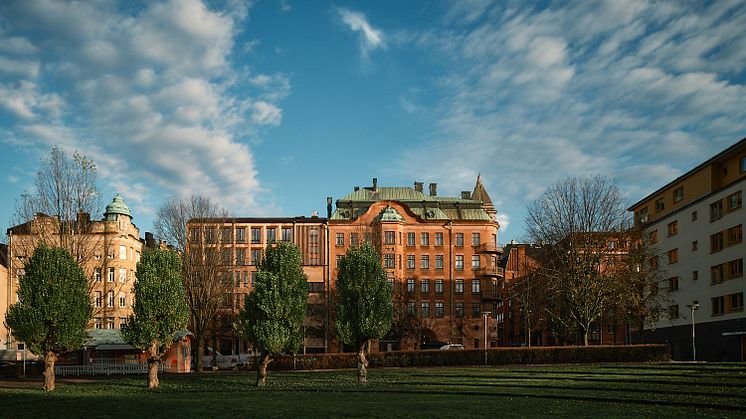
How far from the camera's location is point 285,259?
144 feet

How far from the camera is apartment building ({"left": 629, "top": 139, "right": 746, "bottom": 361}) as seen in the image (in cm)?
5684

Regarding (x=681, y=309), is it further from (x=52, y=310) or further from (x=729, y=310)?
(x=52, y=310)

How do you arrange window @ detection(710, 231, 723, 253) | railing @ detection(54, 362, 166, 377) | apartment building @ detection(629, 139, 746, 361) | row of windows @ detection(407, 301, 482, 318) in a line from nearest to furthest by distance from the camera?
apartment building @ detection(629, 139, 746, 361), railing @ detection(54, 362, 166, 377), window @ detection(710, 231, 723, 253), row of windows @ detection(407, 301, 482, 318)

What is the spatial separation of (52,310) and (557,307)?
3769cm

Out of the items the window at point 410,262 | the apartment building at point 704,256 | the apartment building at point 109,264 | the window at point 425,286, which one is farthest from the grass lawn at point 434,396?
the window at point 410,262

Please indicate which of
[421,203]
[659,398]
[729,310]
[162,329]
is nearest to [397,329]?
[421,203]

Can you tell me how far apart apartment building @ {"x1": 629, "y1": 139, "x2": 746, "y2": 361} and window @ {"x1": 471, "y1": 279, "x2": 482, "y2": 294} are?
20.8 m

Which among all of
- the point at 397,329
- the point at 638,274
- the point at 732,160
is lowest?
the point at 397,329

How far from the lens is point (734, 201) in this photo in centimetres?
5747

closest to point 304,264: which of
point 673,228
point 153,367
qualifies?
point 673,228

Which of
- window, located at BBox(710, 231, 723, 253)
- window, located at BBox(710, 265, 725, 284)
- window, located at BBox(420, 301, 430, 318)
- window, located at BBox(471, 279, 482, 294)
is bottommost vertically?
window, located at BBox(420, 301, 430, 318)

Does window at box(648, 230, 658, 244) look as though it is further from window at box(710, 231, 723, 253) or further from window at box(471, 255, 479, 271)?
window at box(471, 255, 479, 271)

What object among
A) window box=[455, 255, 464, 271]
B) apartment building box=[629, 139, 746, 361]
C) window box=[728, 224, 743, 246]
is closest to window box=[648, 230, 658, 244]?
apartment building box=[629, 139, 746, 361]

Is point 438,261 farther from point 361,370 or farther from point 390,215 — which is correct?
point 361,370
